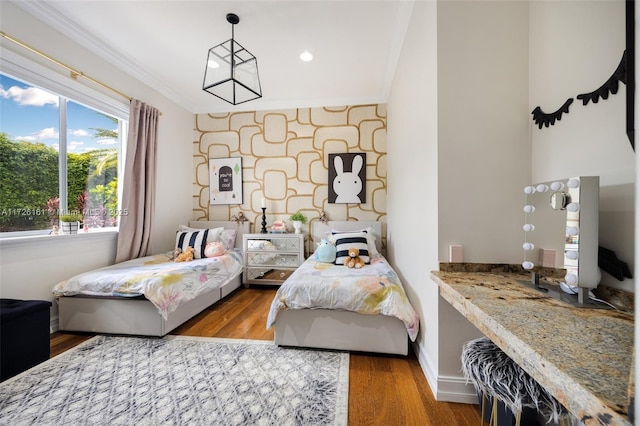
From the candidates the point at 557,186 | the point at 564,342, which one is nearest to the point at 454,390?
the point at 564,342

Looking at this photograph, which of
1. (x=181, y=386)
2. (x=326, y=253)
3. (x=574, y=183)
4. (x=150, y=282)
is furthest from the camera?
(x=326, y=253)

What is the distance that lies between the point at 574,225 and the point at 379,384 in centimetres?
136

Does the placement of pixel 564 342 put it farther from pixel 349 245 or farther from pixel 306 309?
pixel 349 245

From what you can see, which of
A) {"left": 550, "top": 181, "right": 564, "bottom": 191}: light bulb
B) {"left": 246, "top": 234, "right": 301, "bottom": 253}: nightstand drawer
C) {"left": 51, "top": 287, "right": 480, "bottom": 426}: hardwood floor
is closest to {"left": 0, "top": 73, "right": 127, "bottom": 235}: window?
{"left": 51, "top": 287, "right": 480, "bottom": 426}: hardwood floor

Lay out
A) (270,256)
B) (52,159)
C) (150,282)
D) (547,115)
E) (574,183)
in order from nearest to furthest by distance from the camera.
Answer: (574,183)
(547,115)
(150,282)
(52,159)
(270,256)

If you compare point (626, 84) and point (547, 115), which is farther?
point (547, 115)

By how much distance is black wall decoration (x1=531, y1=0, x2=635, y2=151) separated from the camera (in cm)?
71

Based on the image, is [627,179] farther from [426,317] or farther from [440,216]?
[426,317]

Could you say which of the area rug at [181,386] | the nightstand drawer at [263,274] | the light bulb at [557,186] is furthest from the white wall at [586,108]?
the nightstand drawer at [263,274]

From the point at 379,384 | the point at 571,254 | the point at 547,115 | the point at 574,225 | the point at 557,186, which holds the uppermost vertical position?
the point at 547,115

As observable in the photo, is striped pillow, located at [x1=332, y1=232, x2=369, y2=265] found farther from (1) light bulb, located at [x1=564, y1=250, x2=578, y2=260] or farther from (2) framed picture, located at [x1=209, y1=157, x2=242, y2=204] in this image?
(2) framed picture, located at [x1=209, y1=157, x2=242, y2=204]

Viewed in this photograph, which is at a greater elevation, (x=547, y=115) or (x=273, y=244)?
(x=547, y=115)

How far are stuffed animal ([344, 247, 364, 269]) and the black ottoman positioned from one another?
7.80 feet

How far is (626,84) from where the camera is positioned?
0.72 metres
